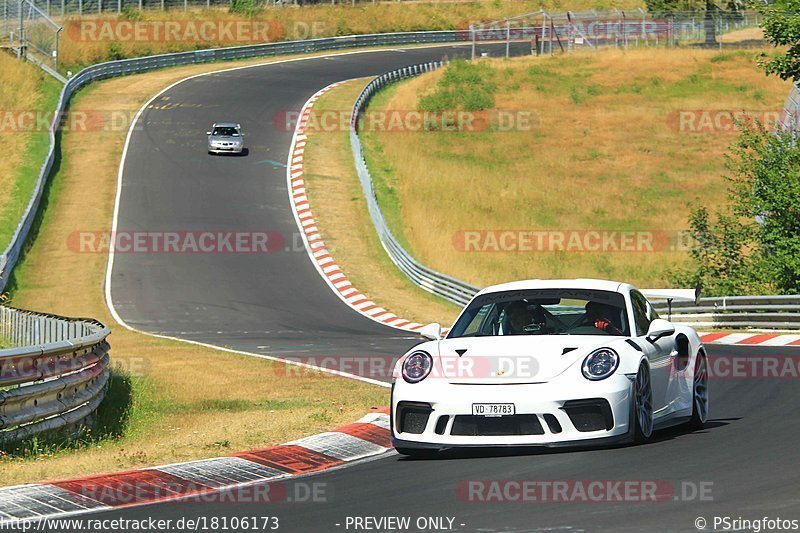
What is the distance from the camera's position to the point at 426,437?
1059 cm

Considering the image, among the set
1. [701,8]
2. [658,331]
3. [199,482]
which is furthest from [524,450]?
[701,8]

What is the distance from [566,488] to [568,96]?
5903 cm

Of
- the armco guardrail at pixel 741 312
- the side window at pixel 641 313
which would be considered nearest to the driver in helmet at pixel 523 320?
the side window at pixel 641 313

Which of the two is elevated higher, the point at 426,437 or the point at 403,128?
the point at 403,128

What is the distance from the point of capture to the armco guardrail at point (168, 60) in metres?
38.8

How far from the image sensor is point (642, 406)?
10.9 m

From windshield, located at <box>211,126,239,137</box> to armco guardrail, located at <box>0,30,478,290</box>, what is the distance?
624 centimetres

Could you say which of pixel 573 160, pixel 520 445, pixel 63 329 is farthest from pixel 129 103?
pixel 520 445

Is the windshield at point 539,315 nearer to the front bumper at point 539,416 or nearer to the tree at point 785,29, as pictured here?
the front bumper at point 539,416

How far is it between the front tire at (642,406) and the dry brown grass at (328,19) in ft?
190

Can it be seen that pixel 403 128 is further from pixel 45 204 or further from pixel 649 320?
pixel 649 320

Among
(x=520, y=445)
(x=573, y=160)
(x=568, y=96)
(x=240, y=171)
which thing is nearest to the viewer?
(x=520, y=445)

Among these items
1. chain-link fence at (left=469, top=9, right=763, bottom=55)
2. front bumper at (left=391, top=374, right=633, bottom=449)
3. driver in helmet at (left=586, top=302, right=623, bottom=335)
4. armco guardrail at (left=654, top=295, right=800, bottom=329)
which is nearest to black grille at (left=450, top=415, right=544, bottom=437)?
front bumper at (left=391, top=374, right=633, bottom=449)

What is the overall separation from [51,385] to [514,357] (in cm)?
468
